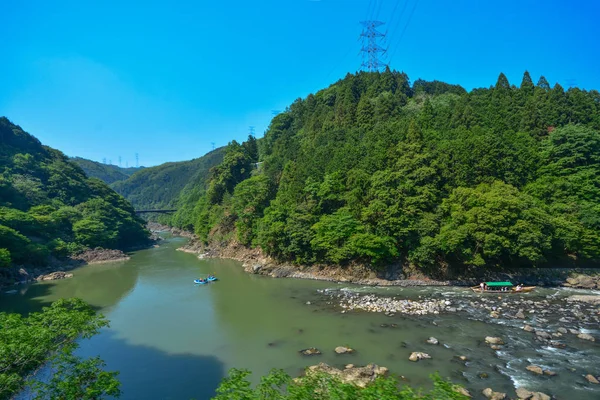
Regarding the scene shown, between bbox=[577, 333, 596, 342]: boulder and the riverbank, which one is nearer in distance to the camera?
bbox=[577, 333, 596, 342]: boulder

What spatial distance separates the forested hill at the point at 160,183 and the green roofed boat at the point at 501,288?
14078 centimetres

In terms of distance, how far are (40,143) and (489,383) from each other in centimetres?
9173

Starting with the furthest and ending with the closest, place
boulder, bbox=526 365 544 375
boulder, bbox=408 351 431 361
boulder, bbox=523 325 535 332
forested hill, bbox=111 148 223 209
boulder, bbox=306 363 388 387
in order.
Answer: forested hill, bbox=111 148 223 209, boulder, bbox=523 325 535 332, boulder, bbox=408 351 431 361, boulder, bbox=526 365 544 375, boulder, bbox=306 363 388 387

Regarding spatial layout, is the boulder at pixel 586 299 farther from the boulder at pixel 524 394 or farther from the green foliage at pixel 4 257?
the green foliage at pixel 4 257

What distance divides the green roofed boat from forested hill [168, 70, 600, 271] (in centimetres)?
244

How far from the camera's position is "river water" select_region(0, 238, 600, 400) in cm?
1373

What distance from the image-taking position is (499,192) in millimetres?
28453

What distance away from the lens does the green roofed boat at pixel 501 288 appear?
83.8 feet

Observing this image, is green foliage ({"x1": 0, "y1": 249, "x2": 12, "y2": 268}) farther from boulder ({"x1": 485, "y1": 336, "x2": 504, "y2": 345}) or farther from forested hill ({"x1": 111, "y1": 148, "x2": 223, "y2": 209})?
forested hill ({"x1": 111, "y1": 148, "x2": 223, "y2": 209})

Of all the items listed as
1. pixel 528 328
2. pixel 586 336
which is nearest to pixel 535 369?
pixel 528 328

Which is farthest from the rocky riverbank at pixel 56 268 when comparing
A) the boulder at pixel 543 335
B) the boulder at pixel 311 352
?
the boulder at pixel 543 335

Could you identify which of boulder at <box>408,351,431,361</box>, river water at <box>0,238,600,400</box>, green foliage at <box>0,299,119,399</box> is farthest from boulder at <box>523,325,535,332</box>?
green foliage at <box>0,299,119,399</box>

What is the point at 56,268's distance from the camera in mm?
40344

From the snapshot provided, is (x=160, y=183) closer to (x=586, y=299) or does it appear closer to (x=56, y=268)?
(x=56, y=268)
